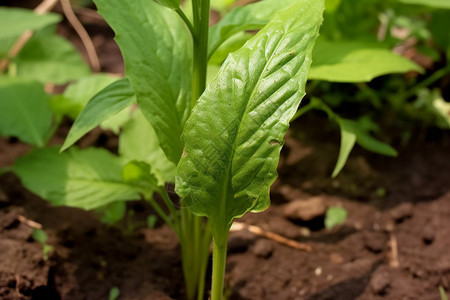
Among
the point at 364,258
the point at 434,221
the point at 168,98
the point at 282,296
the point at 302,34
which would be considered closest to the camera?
the point at 302,34

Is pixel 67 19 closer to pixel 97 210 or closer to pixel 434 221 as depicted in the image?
pixel 97 210

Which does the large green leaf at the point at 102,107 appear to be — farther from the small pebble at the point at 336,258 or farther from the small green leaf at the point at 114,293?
the small pebble at the point at 336,258

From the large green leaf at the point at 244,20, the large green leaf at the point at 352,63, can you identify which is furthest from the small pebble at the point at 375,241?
the large green leaf at the point at 244,20

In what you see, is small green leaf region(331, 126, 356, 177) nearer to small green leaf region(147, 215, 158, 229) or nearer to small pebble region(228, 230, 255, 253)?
small pebble region(228, 230, 255, 253)

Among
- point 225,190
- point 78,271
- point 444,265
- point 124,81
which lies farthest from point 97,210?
point 444,265

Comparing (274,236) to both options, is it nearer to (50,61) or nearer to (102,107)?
(102,107)

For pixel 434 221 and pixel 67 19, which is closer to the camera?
pixel 434 221

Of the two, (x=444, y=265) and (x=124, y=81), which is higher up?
(x=124, y=81)
